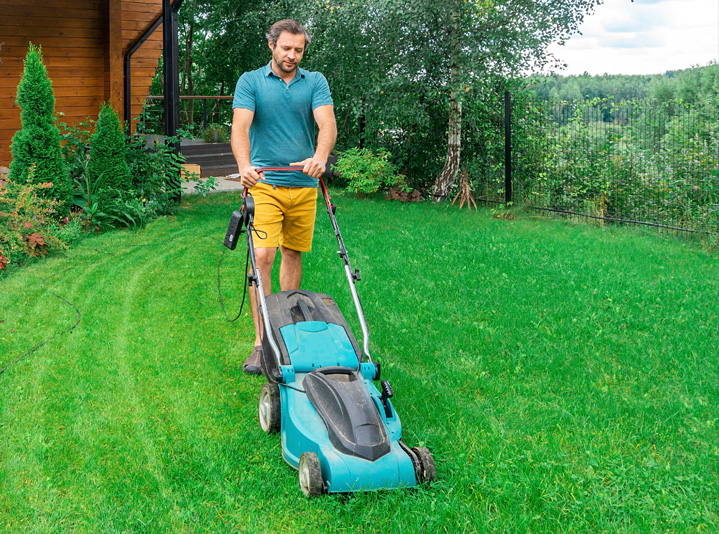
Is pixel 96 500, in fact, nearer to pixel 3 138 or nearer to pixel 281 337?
pixel 281 337

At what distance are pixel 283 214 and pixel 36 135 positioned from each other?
4.51 metres

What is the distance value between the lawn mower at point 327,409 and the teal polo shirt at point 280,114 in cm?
80

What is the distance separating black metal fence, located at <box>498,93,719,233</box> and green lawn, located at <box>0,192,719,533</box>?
1.76 m

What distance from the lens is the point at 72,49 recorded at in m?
10.5

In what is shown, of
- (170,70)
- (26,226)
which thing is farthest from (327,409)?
(170,70)

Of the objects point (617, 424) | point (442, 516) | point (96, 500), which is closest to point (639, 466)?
point (617, 424)

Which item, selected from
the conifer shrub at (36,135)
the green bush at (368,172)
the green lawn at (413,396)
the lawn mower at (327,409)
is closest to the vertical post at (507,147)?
the green bush at (368,172)

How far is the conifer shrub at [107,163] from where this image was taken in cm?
801

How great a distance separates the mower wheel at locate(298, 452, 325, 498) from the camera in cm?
254

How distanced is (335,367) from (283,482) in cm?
48

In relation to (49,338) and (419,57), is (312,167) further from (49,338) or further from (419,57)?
(419,57)

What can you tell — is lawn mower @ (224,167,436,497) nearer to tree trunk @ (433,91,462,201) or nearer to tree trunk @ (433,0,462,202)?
tree trunk @ (433,0,462,202)

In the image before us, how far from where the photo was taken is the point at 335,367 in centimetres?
288

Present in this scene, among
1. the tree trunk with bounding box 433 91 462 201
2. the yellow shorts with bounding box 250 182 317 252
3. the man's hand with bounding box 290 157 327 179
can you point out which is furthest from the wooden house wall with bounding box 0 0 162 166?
the man's hand with bounding box 290 157 327 179
